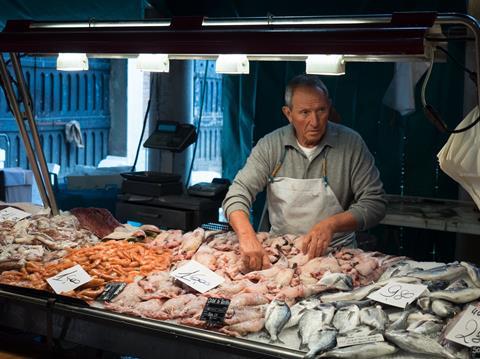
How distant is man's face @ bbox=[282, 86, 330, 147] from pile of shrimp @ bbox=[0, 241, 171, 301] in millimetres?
1064

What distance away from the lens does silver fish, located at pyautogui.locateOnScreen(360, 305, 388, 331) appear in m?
2.63

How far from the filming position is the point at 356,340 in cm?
250

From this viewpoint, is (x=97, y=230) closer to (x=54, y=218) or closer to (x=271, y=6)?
(x=54, y=218)

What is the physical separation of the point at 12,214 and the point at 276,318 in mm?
2391

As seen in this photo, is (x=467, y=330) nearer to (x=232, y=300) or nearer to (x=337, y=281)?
(x=337, y=281)

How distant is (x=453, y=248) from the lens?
6.57 m

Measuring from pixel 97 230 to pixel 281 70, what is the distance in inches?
137

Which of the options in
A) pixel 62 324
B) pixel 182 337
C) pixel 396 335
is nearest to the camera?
pixel 396 335

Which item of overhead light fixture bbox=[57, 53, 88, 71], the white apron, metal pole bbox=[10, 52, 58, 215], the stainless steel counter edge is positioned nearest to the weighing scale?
metal pole bbox=[10, 52, 58, 215]

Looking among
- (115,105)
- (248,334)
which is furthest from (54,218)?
(115,105)

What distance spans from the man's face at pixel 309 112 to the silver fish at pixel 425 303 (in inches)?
58.7

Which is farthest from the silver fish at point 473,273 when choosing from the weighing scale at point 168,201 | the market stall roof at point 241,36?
the weighing scale at point 168,201

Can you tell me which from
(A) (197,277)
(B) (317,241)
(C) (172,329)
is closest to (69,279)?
(A) (197,277)

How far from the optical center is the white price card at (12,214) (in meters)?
4.40
